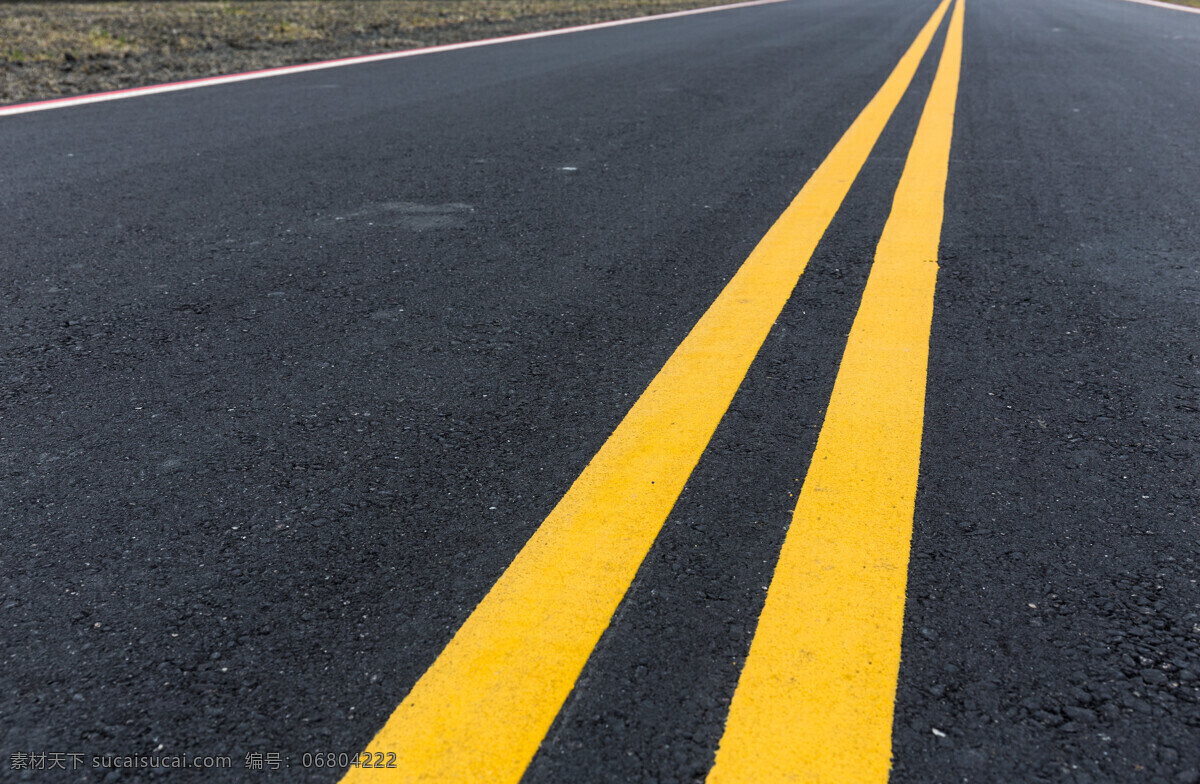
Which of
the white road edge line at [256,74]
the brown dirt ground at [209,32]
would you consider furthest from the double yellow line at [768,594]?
the brown dirt ground at [209,32]

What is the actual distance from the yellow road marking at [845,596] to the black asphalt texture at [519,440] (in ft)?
0.12

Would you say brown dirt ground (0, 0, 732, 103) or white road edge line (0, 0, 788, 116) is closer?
white road edge line (0, 0, 788, 116)

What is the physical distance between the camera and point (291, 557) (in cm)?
157

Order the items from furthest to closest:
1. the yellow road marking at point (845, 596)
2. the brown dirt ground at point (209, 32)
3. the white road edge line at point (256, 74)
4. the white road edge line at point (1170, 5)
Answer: the white road edge line at point (1170, 5), the brown dirt ground at point (209, 32), the white road edge line at point (256, 74), the yellow road marking at point (845, 596)

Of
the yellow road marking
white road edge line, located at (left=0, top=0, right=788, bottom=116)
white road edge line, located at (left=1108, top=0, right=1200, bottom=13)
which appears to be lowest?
the yellow road marking

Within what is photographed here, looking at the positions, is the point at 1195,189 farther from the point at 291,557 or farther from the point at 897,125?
the point at 291,557

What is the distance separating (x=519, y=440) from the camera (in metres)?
1.95

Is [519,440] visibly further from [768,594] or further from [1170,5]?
[1170,5]

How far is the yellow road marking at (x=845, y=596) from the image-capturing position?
1.16 m

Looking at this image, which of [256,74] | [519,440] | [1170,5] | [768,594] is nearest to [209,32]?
[256,74]

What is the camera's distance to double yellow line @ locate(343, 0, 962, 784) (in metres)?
1.17

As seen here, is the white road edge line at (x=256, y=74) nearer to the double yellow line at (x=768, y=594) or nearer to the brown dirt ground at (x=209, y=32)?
the brown dirt ground at (x=209, y=32)

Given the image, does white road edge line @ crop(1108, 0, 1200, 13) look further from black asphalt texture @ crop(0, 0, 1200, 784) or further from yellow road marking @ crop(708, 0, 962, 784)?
yellow road marking @ crop(708, 0, 962, 784)

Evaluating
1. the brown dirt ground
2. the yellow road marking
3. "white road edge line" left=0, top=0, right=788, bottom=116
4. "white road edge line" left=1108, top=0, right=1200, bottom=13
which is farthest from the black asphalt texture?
"white road edge line" left=1108, top=0, right=1200, bottom=13
